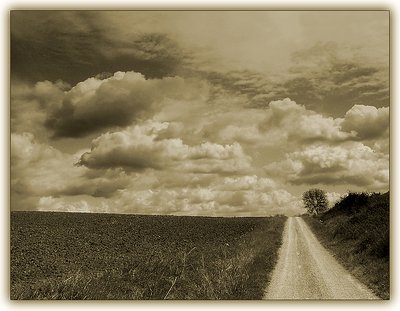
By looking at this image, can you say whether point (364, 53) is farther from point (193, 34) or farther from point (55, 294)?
point (55, 294)

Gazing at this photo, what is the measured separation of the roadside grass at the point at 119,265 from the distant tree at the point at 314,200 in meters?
2.36

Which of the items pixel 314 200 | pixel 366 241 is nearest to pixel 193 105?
pixel 314 200

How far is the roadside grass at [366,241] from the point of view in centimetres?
1197

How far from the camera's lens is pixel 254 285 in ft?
39.0

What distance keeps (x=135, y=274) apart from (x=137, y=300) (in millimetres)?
2203

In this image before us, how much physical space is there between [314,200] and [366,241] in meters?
3.00

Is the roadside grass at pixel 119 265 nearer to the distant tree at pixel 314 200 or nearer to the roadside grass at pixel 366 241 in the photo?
the distant tree at pixel 314 200

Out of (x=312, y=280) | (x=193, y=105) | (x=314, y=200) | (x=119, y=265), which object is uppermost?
(x=193, y=105)

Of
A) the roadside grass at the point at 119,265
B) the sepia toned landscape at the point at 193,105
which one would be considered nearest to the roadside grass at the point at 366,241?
the sepia toned landscape at the point at 193,105

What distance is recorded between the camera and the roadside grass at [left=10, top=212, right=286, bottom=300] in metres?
11.5

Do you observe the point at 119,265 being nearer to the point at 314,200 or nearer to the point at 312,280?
the point at 312,280

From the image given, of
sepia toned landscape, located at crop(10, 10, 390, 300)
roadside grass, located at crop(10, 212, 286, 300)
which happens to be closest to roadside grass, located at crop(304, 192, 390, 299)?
sepia toned landscape, located at crop(10, 10, 390, 300)

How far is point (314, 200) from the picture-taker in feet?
46.3

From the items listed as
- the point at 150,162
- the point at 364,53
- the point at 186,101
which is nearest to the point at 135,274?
the point at 150,162
